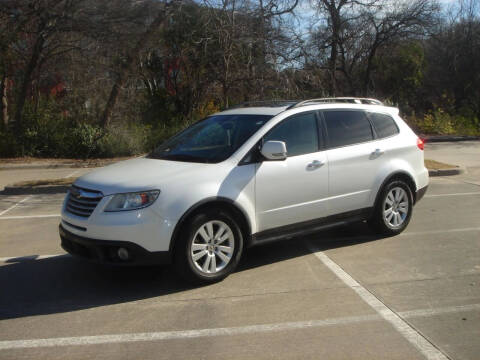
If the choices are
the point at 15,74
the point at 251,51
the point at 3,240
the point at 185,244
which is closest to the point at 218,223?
the point at 185,244

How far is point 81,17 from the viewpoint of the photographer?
1591 cm

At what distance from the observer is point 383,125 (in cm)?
681

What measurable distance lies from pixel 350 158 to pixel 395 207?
1120 millimetres

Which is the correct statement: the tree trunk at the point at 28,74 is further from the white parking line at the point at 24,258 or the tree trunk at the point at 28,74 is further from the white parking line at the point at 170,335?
the white parking line at the point at 170,335

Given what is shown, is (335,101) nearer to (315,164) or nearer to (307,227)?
(315,164)

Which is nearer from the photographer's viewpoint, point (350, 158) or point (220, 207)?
point (220, 207)

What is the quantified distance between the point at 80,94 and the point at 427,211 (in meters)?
13.4

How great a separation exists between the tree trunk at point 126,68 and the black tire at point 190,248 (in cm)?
1265

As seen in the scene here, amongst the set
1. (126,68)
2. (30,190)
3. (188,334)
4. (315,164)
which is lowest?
(188,334)

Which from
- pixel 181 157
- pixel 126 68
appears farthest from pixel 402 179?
pixel 126 68

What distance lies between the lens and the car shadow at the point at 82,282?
4.76 meters

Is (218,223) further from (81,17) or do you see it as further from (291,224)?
(81,17)

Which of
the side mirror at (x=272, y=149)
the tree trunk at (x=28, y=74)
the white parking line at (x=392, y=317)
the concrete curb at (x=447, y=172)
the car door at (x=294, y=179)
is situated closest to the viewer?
the white parking line at (x=392, y=317)

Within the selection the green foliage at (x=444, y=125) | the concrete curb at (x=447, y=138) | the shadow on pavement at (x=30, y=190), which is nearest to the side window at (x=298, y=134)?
the shadow on pavement at (x=30, y=190)
